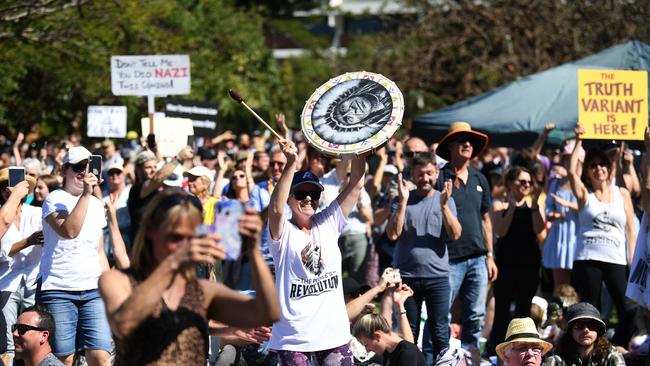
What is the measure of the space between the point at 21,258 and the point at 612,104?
606 cm

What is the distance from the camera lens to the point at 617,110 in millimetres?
11227

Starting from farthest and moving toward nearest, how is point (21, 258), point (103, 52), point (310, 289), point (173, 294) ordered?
point (103, 52)
point (21, 258)
point (310, 289)
point (173, 294)

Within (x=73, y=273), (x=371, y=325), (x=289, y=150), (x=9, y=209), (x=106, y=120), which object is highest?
(x=106, y=120)

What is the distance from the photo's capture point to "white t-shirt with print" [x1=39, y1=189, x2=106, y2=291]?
7715mm

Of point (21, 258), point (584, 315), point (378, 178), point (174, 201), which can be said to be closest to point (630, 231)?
point (584, 315)

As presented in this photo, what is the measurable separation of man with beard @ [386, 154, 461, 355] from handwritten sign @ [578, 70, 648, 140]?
3018 millimetres

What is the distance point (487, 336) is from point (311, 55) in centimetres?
4347

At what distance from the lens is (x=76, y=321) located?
306 inches

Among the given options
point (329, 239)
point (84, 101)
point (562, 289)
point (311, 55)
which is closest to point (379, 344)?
point (329, 239)

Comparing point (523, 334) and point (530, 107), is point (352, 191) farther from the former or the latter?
point (530, 107)

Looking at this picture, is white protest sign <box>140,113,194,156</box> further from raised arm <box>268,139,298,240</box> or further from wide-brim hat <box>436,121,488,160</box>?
raised arm <box>268,139,298,240</box>

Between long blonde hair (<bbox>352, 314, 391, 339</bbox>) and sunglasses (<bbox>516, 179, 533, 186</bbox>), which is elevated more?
sunglasses (<bbox>516, 179, 533, 186</bbox>)

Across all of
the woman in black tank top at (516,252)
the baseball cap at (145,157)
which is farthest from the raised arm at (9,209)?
the woman in black tank top at (516,252)

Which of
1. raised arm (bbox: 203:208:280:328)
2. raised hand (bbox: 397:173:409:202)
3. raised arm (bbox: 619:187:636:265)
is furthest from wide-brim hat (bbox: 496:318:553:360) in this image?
raised arm (bbox: 203:208:280:328)
